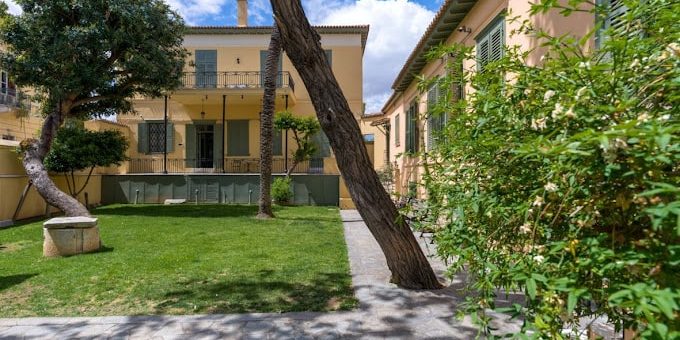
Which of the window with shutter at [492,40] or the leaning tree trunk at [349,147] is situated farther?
the window with shutter at [492,40]

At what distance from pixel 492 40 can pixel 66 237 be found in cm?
797

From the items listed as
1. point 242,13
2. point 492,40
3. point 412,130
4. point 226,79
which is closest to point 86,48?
point 226,79

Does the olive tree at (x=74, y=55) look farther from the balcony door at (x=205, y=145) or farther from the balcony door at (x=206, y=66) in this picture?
the balcony door at (x=205, y=145)

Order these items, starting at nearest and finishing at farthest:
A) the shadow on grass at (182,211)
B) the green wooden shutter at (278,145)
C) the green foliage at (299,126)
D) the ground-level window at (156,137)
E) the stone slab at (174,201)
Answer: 1. the shadow on grass at (182,211)
2. the green foliage at (299,126)
3. the stone slab at (174,201)
4. the green wooden shutter at (278,145)
5. the ground-level window at (156,137)

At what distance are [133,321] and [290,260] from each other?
2907mm

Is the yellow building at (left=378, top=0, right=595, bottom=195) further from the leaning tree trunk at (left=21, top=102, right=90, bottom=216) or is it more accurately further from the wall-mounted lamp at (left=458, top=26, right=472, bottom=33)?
the leaning tree trunk at (left=21, top=102, right=90, bottom=216)

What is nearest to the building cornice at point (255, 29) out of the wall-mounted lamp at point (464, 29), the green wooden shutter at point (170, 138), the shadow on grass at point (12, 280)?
the green wooden shutter at point (170, 138)

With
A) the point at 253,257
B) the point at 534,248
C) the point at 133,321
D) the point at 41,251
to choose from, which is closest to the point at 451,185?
the point at 534,248

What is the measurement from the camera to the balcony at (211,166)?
63.7ft

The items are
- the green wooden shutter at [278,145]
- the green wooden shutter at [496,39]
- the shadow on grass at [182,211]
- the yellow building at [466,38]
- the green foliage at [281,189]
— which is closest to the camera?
the yellow building at [466,38]

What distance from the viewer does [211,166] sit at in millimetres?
20234

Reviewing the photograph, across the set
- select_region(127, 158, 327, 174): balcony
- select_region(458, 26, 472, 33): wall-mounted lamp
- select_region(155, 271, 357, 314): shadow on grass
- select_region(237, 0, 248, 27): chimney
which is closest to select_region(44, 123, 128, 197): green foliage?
select_region(127, 158, 327, 174): balcony

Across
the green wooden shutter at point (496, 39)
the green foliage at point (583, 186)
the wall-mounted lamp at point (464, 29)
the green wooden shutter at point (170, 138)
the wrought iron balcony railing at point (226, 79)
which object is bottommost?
the green foliage at point (583, 186)

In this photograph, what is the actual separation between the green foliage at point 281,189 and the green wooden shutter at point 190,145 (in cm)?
549
